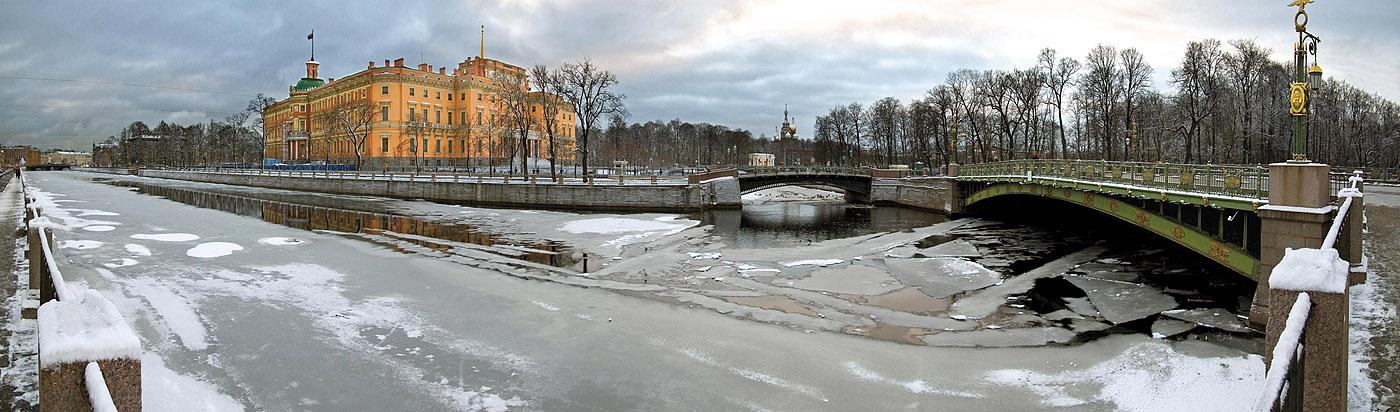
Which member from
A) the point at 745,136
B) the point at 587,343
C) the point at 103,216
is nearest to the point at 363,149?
the point at 103,216

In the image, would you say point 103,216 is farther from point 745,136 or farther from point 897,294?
point 745,136

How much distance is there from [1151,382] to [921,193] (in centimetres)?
4525

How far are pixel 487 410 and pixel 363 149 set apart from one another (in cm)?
9747

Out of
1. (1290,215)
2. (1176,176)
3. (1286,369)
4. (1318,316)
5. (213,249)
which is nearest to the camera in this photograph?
(1286,369)

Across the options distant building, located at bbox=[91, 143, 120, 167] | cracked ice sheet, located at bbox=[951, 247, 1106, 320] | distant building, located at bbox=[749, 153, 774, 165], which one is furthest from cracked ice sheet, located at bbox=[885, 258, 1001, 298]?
distant building, located at bbox=[91, 143, 120, 167]

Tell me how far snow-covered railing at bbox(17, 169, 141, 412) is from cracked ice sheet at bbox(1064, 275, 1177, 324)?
48.8 ft

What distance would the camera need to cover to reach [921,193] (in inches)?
2108

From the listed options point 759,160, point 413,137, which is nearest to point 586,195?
point 413,137

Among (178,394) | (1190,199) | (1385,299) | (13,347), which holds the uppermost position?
(1190,199)

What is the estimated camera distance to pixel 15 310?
453 inches

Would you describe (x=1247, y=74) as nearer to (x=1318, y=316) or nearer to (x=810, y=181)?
(x=810, y=181)

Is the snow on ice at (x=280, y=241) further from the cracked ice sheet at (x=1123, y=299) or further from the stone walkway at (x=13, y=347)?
the cracked ice sheet at (x=1123, y=299)

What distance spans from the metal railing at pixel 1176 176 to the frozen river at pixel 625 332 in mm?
2837

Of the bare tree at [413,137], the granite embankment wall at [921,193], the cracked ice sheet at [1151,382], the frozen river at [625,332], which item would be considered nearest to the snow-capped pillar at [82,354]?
the frozen river at [625,332]
